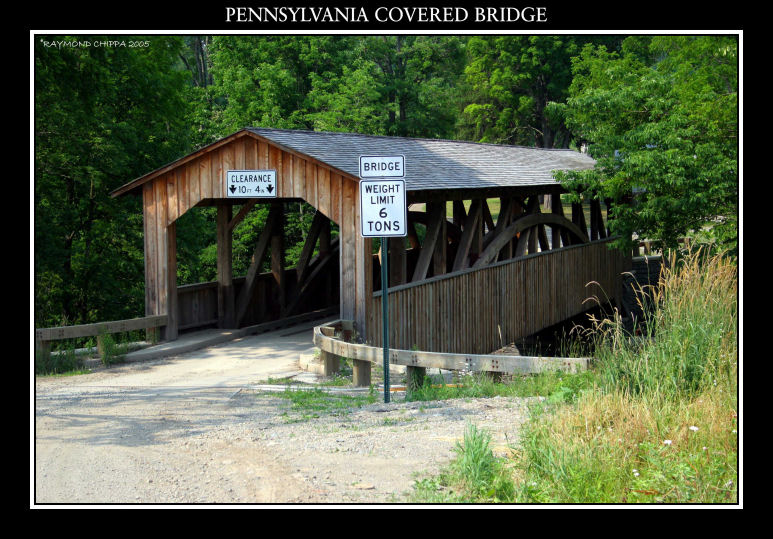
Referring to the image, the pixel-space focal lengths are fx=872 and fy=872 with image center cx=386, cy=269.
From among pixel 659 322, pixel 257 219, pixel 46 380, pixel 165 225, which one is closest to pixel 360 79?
pixel 257 219

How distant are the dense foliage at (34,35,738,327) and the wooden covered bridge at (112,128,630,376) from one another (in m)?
2.05

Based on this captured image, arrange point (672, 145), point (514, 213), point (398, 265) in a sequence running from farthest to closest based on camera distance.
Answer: point (514, 213)
point (672, 145)
point (398, 265)

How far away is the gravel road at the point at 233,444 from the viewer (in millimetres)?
6168

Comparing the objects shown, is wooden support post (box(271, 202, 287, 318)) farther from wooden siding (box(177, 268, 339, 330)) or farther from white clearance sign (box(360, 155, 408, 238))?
white clearance sign (box(360, 155, 408, 238))

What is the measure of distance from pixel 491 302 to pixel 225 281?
5025mm

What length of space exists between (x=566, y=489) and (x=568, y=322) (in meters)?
18.7

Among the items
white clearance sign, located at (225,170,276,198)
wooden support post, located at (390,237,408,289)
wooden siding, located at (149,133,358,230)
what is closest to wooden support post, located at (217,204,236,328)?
wooden siding, located at (149,133,358,230)

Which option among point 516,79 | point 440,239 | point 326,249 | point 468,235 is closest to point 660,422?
point 440,239

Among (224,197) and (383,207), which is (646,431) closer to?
(383,207)

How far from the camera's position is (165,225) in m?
14.8

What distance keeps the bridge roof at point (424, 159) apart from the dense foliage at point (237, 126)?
135cm

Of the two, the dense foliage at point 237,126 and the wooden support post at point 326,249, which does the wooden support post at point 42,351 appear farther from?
the wooden support post at point 326,249

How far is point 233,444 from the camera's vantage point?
7.45 metres

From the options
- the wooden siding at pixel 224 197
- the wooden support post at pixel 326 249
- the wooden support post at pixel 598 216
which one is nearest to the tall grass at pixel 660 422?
the wooden siding at pixel 224 197
